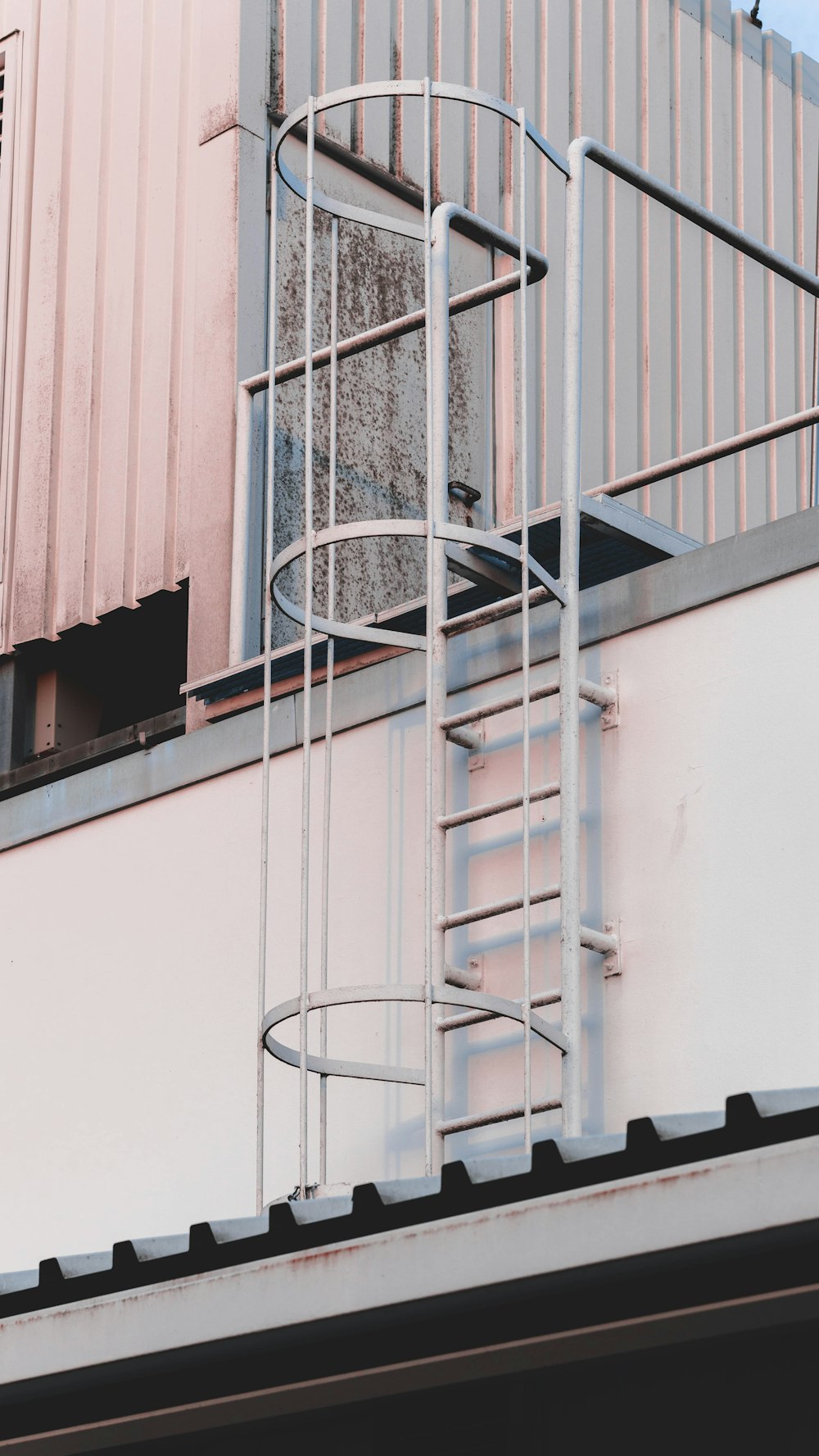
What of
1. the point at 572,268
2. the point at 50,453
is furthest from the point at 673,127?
the point at 572,268

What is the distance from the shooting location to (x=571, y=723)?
21.3ft

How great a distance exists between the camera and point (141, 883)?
793cm

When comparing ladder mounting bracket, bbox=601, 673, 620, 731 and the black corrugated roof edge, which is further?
ladder mounting bracket, bbox=601, 673, 620, 731

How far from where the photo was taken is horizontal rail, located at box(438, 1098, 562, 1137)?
6.27m

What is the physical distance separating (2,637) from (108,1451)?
468 cm

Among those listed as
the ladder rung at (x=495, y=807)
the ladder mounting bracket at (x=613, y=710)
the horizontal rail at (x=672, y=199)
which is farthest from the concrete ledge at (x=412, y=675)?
the horizontal rail at (x=672, y=199)

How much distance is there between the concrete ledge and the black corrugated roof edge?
2137 mm

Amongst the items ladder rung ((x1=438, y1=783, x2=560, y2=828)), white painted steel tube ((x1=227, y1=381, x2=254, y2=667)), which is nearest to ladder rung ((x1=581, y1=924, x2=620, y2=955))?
ladder rung ((x1=438, y1=783, x2=560, y2=828))

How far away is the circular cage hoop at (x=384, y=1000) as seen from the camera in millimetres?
6230

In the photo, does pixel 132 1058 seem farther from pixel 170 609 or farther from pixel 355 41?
pixel 355 41

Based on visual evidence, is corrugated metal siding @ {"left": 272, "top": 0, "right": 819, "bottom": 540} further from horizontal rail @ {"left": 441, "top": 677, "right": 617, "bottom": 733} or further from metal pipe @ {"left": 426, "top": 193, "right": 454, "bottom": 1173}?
horizontal rail @ {"left": 441, "top": 677, "right": 617, "bottom": 733}

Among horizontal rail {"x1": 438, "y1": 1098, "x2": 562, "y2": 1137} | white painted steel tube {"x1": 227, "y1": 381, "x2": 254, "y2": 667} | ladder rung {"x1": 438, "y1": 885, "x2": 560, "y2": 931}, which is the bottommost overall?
horizontal rail {"x1": 438, "y1": 1098, "x2": 562, "y2": 1137}

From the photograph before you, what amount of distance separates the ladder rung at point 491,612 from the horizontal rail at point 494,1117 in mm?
1410

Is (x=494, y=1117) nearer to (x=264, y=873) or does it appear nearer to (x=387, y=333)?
(x=264, y=873)
